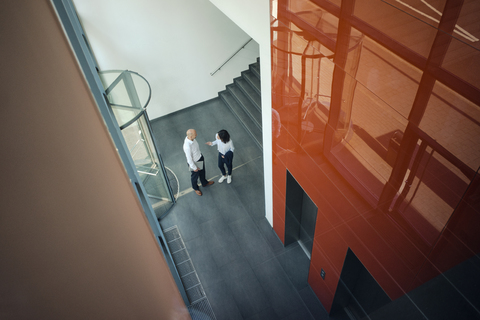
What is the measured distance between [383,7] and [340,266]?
3.18 meters

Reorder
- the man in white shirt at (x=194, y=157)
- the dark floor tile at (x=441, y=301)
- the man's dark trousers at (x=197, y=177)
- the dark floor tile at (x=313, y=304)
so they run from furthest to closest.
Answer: the man's dark trousers at (x=197, y=177)
the man in white shirt at (x=194, y=157)
the dark floor tile at (x=313, y=304)
the dark floor tile at (x=441, y=301)

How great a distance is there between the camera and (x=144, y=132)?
20.3 feet

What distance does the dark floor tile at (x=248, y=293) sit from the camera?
18.0ft

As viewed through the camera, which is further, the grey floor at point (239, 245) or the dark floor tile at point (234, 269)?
the dark floor tile at point (234, 269)

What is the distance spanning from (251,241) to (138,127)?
3034 millimetres

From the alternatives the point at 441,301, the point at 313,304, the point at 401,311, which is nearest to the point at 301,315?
the point at 313,304

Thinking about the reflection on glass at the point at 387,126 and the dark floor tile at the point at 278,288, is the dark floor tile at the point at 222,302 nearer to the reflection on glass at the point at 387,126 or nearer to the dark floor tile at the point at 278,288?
the dark floor tile at the point at 278,288

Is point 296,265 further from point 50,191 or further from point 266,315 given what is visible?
point 50,191

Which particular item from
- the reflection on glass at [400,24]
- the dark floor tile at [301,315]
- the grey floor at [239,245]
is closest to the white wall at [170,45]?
the grey floor at [239,245]

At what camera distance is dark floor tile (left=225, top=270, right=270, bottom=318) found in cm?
550

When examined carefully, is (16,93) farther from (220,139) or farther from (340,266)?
(220,139)

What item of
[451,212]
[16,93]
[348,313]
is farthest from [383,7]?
[348,313]

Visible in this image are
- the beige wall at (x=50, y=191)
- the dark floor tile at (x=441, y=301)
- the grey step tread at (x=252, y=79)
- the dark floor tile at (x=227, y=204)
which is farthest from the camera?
the grey step tread at (x=252, y=79)

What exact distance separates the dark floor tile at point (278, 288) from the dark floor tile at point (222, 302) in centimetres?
59
